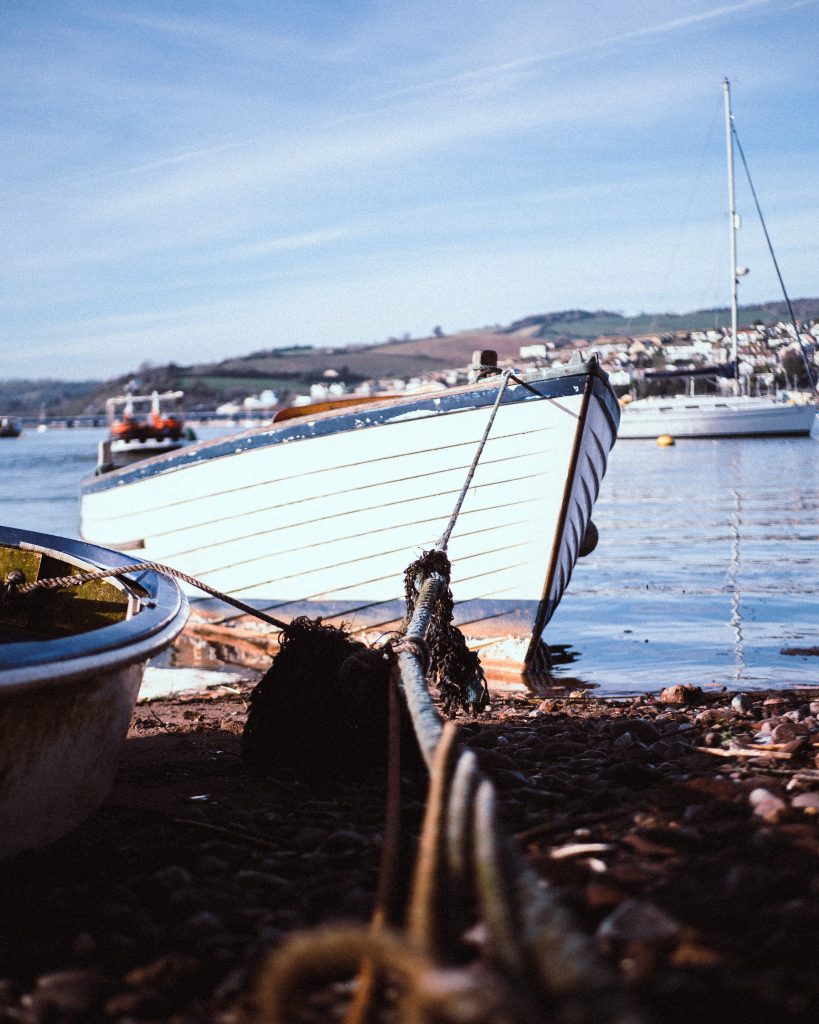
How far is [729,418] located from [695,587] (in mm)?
46160

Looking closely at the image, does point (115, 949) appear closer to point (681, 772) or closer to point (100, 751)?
point (100, 751)

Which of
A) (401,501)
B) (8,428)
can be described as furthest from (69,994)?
(8,428)

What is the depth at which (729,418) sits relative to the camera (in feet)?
189

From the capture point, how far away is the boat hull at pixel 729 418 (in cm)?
5709

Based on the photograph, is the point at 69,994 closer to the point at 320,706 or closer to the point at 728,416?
the point at 320,706

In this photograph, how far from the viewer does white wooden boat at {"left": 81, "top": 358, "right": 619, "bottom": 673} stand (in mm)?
8289

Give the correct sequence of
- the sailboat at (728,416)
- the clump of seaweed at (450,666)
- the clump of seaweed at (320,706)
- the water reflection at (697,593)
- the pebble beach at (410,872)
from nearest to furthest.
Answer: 1. the pebble beach at (410,872)
2. the clump of seaweed at (320,706)
3. the clump of seaweed at (450,666)
4. the water reflection at (697,593)
5. the sailboat at (728,416)

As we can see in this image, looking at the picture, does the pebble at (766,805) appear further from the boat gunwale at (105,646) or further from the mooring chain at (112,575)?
the mooring chain at (112,575)

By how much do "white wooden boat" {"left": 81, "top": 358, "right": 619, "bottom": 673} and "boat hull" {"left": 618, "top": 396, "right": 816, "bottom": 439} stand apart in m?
50.4

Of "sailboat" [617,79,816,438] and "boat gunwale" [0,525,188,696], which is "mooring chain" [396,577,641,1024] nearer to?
"boat gunwale" [0,525,188,696]

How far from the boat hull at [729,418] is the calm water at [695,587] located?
24.0 metres

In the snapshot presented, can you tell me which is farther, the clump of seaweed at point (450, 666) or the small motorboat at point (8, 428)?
the small motorboat at point (8, 428)

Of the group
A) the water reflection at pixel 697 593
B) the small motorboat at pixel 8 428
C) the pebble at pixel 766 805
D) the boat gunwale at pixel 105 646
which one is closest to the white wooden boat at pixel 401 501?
the water reflection at pixel 697 593

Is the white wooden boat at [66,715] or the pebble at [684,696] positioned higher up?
the white wooden boat at [66,715]
